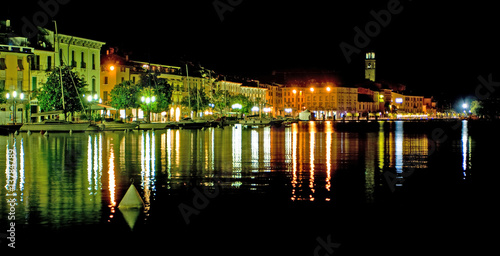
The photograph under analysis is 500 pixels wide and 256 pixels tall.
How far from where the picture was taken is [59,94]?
69062 millimetres

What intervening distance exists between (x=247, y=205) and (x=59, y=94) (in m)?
55.9

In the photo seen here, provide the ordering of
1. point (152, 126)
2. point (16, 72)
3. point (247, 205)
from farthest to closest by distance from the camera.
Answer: point (16, 72)
point (152, 126)
point (247, 205)

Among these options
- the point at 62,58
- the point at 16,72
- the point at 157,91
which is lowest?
the point at 157,91

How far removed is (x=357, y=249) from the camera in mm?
12234

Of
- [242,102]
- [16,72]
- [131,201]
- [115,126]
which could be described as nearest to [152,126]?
[115,126]

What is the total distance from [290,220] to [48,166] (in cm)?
1469

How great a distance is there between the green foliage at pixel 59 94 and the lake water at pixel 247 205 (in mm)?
40069

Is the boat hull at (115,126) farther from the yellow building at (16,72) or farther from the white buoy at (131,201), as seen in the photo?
the white buoy at (131,201)

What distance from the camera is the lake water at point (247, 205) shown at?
12.8 meters

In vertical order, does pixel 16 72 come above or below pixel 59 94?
above

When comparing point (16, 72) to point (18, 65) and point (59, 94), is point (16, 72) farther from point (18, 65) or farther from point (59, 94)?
point (59, 94)

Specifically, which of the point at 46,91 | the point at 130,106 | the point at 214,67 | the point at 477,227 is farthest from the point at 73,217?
the point at 214,67

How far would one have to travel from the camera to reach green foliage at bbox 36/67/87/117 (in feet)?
226
